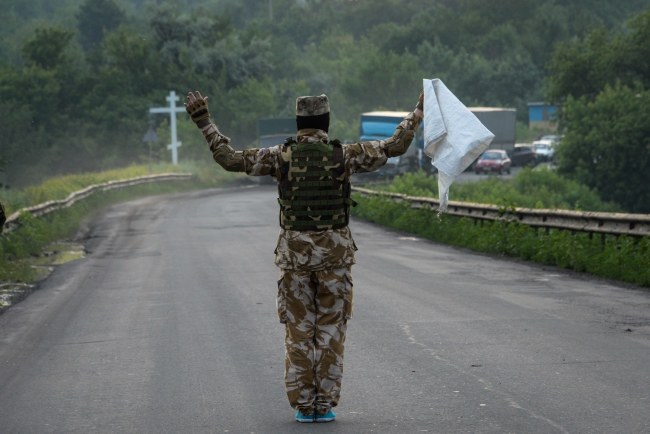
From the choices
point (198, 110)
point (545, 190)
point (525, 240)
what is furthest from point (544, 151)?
point (198, 110)

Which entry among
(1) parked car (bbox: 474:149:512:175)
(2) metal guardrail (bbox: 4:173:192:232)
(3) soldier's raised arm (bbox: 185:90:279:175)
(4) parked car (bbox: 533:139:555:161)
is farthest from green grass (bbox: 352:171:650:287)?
(4) parked car (bbox: 533:139:555:161)

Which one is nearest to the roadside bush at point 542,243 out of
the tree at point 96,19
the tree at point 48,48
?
the tree at point 48,48

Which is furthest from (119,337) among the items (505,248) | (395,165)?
(395,165)

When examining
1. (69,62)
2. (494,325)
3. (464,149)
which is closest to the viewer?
(464,149)

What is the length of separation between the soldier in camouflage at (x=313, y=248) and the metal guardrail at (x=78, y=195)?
16354 millimetres

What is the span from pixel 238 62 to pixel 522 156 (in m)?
21.8

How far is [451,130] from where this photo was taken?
364 inches

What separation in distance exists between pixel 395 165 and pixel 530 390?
2473 inches

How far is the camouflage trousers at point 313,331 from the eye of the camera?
8.23m

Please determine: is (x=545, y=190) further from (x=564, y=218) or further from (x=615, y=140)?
(x=564, y=218)

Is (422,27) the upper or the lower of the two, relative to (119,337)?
upper

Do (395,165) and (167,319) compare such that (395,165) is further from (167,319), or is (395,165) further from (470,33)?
(470,33)

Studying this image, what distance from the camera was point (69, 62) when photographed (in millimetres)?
95750

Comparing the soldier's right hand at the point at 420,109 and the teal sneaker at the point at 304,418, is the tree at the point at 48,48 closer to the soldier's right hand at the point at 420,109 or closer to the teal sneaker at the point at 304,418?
the soldier's right hand at the point at 420,109
